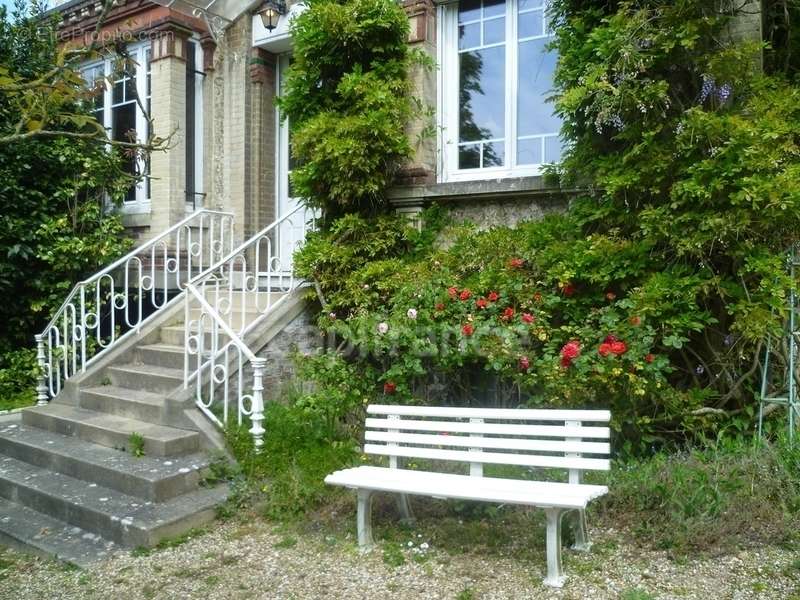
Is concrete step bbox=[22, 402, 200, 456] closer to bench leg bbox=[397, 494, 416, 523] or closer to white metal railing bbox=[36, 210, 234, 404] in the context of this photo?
white metal railing bbox=[36, 210, 234, 404]

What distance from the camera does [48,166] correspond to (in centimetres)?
876

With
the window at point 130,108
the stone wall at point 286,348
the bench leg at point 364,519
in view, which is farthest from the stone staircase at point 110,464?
the window at point 130,108

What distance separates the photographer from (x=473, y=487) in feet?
12.6

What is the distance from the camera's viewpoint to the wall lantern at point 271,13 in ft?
27.1

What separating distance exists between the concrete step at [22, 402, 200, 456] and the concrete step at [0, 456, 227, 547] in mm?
429

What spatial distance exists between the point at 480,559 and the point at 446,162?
430 centimetres

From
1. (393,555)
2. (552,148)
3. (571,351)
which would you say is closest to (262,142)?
(552,148)

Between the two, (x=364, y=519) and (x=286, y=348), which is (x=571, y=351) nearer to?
(x=364, y=519)

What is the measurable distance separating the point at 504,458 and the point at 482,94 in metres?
4.24

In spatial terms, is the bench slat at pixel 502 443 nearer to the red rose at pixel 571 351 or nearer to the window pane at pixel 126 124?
the red rose at pixel 571 351

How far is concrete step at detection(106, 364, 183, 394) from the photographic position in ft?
20.2

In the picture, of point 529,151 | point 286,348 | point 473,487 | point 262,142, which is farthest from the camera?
point 262,142

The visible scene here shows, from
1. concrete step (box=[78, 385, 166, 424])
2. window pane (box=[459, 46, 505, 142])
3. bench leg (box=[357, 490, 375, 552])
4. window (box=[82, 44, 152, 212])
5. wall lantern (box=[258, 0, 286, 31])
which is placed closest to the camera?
bench leg (box=[357, 490, 375, 552])

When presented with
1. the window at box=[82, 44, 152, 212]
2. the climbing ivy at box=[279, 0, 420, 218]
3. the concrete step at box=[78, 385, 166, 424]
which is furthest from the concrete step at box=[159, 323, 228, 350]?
the window at box=[82, 44, 152, 212]
